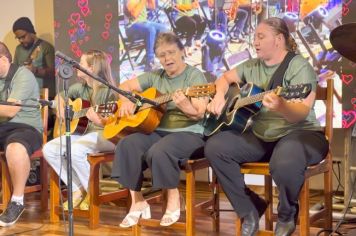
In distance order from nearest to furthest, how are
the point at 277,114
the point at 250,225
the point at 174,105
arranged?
the point at 250,225 < the point at 277,114 < the point at 174,105

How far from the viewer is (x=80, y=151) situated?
10.1 ft

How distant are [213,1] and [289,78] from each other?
1.33 m

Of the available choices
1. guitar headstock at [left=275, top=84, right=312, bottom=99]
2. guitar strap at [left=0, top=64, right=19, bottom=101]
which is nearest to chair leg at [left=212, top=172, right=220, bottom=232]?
guitar headstock at [left=275, top=84, right=312, bottom=99]

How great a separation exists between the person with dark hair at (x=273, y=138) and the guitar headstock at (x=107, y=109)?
67 centimetres

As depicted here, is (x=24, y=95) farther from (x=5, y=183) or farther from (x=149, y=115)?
(x=149, y=115)

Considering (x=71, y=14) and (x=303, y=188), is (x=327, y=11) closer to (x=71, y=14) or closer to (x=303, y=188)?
(x=303, y=188)

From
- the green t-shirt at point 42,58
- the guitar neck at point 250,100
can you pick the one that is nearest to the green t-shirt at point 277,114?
the guitar neck at point 250,100

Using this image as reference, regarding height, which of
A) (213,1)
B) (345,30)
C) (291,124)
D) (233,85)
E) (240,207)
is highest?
(213,1)

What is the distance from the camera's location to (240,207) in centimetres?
238

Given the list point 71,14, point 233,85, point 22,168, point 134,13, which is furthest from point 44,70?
point 233,85

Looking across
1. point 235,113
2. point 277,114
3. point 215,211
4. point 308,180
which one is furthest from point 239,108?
point 215,211

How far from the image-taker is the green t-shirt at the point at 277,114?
2.37 m

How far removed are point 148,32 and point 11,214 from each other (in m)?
1.61

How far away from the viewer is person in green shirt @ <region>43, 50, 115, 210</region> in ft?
10.1
